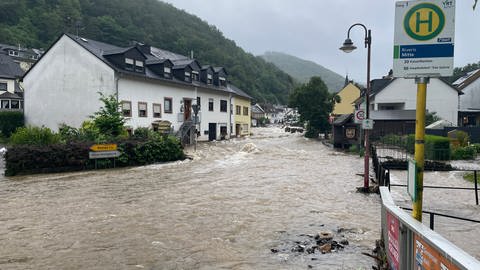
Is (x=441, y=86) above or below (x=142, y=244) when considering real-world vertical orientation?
above

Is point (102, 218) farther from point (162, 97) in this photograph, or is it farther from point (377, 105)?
point (377, 105)

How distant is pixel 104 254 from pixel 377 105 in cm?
4291

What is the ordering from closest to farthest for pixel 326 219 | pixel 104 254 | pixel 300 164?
pixel 104 254, pixel 326 219, pixel 300 164

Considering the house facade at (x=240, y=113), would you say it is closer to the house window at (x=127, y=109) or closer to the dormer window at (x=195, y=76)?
the dormer window at (x=195, y=76)

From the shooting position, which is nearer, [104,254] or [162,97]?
[104,254]

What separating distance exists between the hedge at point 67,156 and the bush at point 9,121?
18.0m

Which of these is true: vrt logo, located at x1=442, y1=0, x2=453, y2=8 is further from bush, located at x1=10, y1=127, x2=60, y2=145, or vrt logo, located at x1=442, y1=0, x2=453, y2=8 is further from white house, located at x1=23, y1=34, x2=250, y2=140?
white house, located at x1=23, y1=34, x2=250, y2=140

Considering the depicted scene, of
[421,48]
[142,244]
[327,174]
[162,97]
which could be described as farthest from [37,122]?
[421,48]

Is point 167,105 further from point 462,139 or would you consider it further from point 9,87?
point 9,87

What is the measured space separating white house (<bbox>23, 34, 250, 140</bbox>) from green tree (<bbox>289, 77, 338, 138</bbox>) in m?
20.5

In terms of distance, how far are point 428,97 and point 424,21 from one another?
4376 centimetres

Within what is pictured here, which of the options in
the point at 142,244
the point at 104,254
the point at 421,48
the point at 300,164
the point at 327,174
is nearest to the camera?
the point at 421,48

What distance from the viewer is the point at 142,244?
7.99 metres

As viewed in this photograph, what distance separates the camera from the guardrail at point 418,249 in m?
2.76
